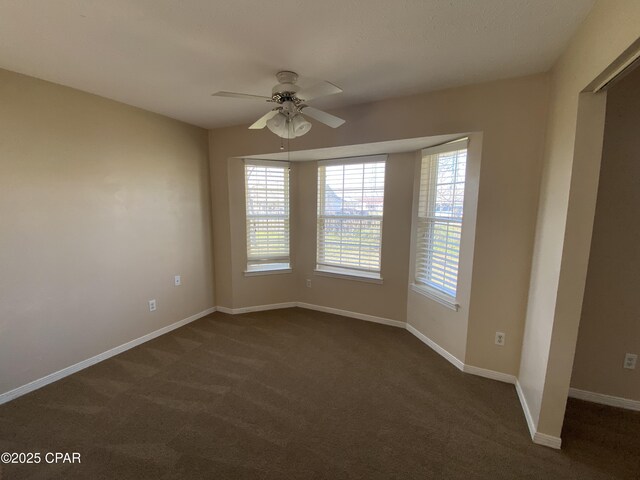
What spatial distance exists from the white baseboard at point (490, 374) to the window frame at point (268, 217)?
2439mm

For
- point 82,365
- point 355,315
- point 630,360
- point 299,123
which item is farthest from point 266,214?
point 630,360

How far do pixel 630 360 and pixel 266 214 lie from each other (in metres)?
3.73

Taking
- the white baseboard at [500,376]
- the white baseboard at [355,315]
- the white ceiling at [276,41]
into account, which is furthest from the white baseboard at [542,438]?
the white ceiling at [276,41]

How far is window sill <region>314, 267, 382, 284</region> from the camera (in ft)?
11.3

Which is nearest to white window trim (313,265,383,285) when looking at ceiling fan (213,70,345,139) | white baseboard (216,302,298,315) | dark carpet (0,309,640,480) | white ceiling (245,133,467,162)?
white baseboard (216,302,298,315)

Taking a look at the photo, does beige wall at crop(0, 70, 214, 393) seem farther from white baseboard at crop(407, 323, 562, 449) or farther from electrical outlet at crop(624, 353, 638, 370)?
electrical outlet at crop(624, 353, 638, 370)

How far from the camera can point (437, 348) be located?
280 centimetres

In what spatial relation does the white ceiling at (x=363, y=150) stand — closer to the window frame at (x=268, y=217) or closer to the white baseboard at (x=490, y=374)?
the window frame at (x=268, y=217)

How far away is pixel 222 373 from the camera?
2.45 m

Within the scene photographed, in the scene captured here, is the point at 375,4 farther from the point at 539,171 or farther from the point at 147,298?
the point at 147,298

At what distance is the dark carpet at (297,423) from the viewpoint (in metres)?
1.56

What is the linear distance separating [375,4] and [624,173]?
81.0 inches

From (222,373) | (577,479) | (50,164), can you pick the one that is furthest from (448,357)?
(50,164)

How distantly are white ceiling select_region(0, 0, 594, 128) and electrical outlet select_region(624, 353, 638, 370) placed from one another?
222cm
